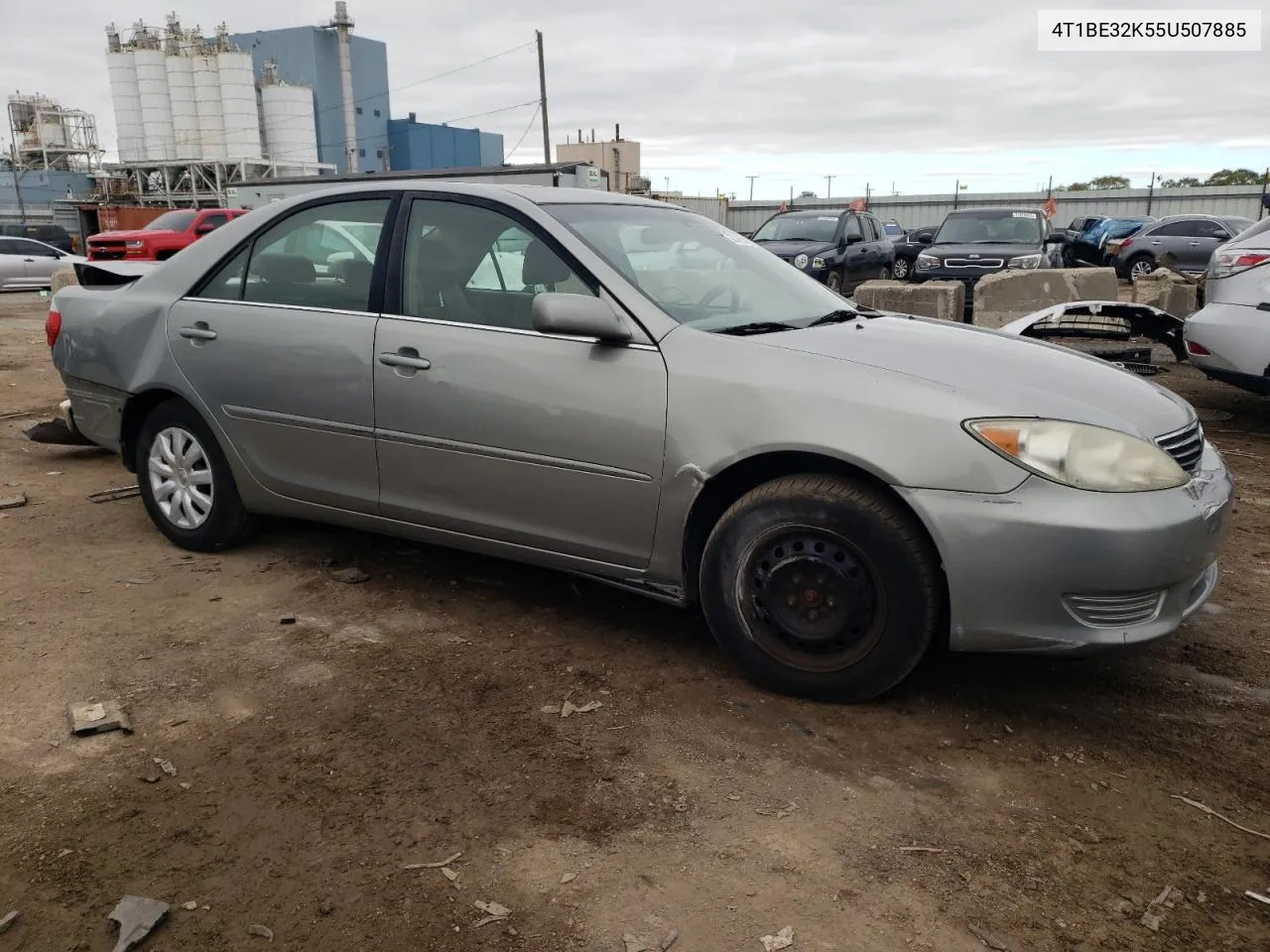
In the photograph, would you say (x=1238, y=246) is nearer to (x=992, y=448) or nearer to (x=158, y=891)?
(x=992, y=448)

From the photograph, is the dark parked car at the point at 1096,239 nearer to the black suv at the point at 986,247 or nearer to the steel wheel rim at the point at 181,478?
the black suv at the point at 986,247

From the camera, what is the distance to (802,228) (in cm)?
1495

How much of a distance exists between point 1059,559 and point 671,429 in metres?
1.21

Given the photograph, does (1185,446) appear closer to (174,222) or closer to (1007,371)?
(1007,371)

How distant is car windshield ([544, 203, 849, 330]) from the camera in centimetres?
347

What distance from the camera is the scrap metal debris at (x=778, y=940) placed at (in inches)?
82.4

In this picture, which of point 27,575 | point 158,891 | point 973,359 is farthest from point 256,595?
point 973,359

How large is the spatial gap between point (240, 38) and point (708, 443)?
225ft

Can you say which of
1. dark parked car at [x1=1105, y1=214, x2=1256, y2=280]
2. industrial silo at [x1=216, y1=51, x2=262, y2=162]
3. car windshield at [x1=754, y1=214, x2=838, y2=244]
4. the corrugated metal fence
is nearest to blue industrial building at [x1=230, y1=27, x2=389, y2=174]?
industrial silo at [x1=216, y1=51, x2=262, y2=162]

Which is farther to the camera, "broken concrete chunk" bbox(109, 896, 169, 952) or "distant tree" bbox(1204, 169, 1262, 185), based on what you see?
"distant tree" bbox(1204, 169, 1262, 185)

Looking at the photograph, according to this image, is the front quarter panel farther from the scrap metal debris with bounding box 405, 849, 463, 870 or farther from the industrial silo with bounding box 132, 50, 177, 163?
the industrial silo with bounding box 132, 50, 177, 163

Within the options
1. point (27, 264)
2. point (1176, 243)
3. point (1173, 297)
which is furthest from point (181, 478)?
point (27, 264)

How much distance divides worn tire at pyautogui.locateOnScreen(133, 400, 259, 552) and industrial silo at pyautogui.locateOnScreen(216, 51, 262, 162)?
5489cm

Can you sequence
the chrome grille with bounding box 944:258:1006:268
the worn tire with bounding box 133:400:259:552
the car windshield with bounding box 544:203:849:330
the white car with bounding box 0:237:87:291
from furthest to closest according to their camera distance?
the white car with bounding box 0:237:87:291 < the chrome grille with bounding box 944:258:1006:268 < the worn tire with bounding box 133:400:259:552 < the car windshield with bounding box 544:203:849:330
